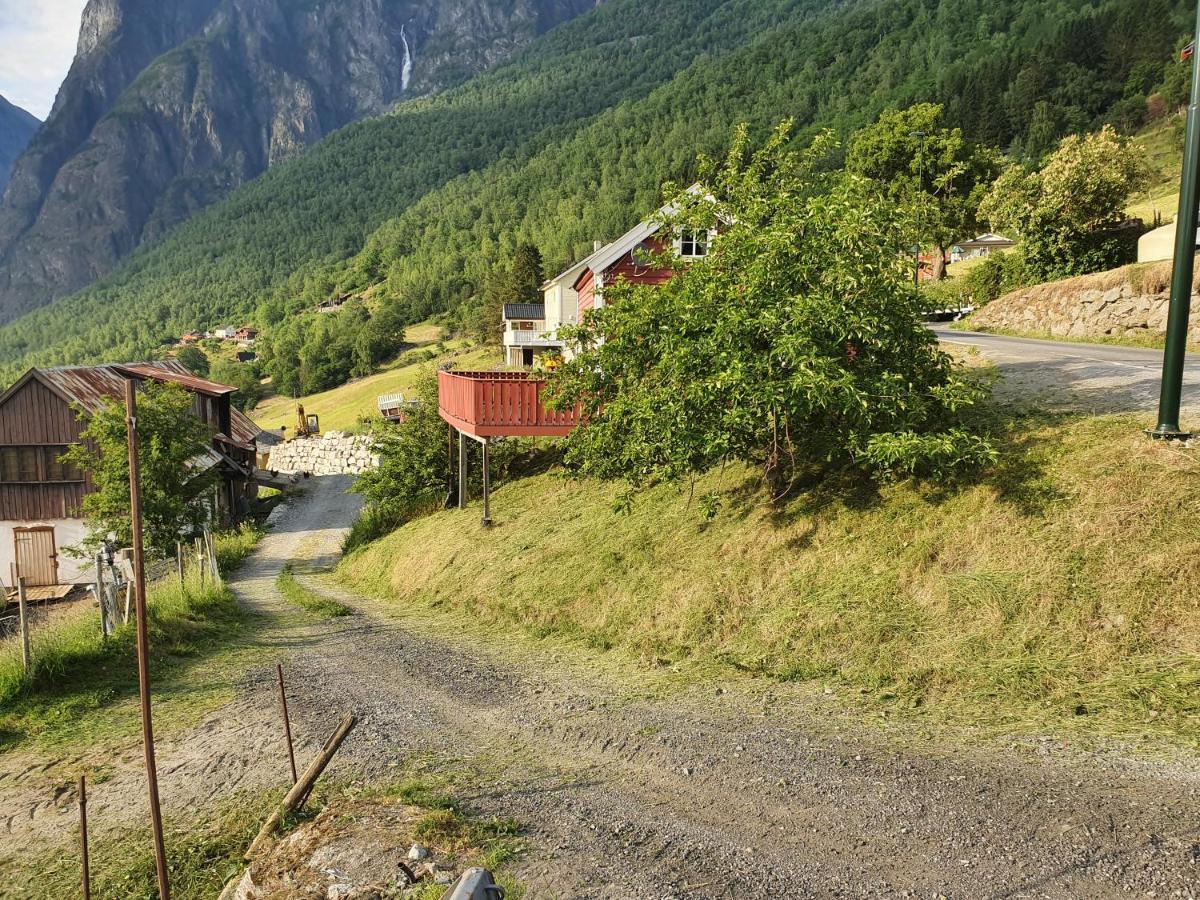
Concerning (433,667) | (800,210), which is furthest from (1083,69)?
(433,667)

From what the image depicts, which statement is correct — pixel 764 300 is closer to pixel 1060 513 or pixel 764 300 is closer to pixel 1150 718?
pixel 1060 513

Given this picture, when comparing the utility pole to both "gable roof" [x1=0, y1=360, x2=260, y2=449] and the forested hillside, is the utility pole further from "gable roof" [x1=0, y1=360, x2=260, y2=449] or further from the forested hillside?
the forested hillside

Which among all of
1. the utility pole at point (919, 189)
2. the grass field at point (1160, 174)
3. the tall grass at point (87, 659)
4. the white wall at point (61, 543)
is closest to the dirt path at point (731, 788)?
the tall grass at point (87, 659)

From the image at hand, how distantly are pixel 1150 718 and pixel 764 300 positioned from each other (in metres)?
7.21

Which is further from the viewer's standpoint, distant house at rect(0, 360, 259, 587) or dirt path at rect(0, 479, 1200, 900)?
distant house at rect(0, 360, 259, 587)

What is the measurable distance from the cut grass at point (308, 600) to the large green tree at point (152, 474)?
359cm

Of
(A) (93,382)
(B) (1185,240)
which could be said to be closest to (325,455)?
(A) (93,382)

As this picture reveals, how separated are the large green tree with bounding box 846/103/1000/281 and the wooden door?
46.2 metres

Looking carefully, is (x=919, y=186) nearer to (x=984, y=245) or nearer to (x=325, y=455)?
(x=984, y=245)

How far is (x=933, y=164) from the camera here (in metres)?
48.2

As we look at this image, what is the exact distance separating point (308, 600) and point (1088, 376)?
18579 mm

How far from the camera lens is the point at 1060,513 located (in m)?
9.73

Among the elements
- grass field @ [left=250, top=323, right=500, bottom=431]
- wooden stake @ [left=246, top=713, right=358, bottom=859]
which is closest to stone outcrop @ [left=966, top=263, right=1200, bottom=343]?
wooden stake @ [left=246, top=713, right=358, bottom=859]

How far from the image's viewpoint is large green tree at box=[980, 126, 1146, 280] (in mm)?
29297
